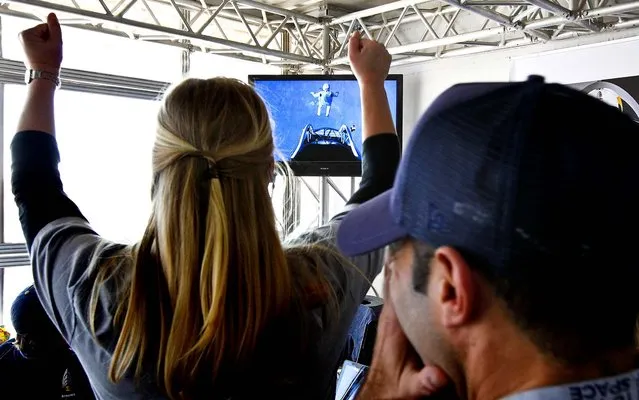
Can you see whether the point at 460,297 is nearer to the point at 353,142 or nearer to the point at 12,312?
the point at 12,312

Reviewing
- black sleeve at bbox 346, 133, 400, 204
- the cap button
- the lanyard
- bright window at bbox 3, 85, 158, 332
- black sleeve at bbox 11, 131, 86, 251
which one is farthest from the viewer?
bright window at bbox 3, 85, 158, 332

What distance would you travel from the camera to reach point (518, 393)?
0.53 meters

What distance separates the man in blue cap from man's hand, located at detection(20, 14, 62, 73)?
86 centimetres

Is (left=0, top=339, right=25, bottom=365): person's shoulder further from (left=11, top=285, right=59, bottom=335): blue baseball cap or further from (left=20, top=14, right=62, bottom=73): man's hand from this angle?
(left=20, top=14, right=62, bottom=73): man's hand

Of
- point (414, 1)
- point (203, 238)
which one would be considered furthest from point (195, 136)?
point (414, 1)

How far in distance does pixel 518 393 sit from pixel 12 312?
1.79m

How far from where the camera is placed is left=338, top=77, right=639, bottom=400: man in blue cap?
528 millimetres

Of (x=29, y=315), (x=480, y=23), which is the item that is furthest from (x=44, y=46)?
(x=480, y=23)

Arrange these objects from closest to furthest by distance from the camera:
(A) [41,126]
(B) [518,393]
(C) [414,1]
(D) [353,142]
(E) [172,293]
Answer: (B) [518,393]
(E) [172,293]
(A) [41,126]
(C) [414,1]
(D) [353,142]

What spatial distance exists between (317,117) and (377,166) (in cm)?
379

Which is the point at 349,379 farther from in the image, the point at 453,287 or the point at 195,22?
the point at 195,22

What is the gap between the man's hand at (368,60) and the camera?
1.32 metres

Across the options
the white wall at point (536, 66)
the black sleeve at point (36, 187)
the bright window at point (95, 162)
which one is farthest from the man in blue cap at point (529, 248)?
the bright window at point (95, 162)

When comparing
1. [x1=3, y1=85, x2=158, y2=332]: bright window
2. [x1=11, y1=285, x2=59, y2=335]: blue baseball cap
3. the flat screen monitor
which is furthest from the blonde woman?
[x1=3, y1=85, x2=158, y2=332]: bright window
